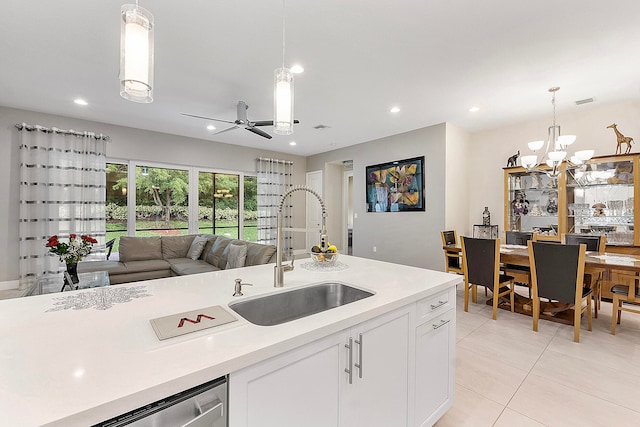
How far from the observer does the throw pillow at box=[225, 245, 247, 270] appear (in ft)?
11.8

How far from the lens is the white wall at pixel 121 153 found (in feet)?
13.8

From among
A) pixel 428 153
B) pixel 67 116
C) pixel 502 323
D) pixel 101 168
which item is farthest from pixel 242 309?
pixel 67 116

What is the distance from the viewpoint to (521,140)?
4750 mm

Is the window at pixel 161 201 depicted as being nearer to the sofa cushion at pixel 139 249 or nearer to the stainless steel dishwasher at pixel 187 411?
the sofa cushion at pixel 139 249

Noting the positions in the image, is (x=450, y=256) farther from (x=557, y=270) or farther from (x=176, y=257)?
(x=176, y=257)

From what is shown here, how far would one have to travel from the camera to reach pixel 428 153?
16.4 feet

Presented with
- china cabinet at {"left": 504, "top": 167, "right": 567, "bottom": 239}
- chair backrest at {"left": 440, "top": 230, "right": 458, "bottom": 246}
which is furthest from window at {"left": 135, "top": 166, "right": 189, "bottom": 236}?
china cabinet at {"left": 504, "top": 167, "right": 567, "bottom": 239}

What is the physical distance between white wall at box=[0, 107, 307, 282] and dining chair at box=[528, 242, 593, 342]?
537cm

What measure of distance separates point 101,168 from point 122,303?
15.6 ft

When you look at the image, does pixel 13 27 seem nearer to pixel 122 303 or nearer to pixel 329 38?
pixel 329 38

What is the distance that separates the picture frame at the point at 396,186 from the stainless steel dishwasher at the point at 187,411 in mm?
4880

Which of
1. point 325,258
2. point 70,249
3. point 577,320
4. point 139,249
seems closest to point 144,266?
point 139,249

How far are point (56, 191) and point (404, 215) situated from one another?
587 cm

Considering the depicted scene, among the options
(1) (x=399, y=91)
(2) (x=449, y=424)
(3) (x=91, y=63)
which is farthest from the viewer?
(1) (x=399, y=91)
